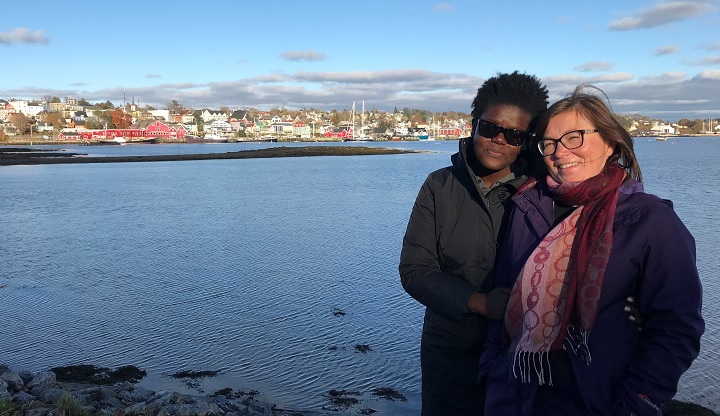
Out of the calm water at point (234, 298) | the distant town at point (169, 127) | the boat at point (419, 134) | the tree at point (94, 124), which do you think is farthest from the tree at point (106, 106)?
the calm water at point (234, 298)

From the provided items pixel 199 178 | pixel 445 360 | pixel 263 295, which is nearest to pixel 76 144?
pixel 199 178

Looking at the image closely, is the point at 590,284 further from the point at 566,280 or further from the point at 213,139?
the point at 213,139

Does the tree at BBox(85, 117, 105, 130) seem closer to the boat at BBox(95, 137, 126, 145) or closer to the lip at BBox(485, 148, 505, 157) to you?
the boat at BBox(95, 137, 126, 145)

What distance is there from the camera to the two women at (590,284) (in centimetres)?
168

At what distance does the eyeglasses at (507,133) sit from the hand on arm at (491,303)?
51 cm

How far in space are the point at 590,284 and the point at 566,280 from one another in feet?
0.31

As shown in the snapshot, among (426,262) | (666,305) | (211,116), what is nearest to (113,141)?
(211,116)

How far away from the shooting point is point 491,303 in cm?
196

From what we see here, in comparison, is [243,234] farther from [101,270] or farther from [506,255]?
[506,255]

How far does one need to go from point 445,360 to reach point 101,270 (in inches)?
404

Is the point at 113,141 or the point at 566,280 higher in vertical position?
A: the point at 566,280

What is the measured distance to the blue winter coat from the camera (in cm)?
167

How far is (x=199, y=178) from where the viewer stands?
36.6 metres

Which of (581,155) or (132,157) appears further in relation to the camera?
(132,157)
